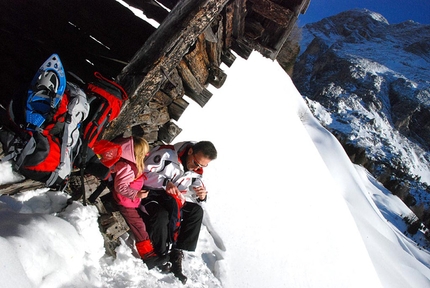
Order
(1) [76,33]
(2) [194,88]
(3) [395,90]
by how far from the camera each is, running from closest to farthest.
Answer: (1) [76,33], (2) [194,88], (3) [395,90]

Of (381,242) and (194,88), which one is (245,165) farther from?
(381,242)

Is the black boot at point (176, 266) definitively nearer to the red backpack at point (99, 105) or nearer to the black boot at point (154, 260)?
the black boot at point (154, 260)

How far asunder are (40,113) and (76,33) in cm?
195

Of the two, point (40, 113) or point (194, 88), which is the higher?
point (194, 88)

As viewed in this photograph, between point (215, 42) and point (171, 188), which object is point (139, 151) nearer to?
point (171, 188)

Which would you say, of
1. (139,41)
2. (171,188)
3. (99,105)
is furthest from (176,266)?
(139,41)

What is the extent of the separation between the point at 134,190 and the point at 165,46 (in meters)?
1.40

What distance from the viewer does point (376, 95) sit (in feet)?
164

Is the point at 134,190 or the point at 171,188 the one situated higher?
the point at 171,188

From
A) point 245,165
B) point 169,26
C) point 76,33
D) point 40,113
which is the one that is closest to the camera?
point 40,113

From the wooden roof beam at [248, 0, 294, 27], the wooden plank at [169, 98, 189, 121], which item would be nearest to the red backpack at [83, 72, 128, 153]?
the wooden plank at [169, 98, 189, 121]

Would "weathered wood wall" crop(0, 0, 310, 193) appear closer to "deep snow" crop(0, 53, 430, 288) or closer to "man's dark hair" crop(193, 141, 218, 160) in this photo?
"man's dark hair" crop(193, 141, 218, 160)

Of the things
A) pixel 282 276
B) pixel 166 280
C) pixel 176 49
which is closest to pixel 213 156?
pixel 176 49

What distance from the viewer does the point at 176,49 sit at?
2945 mm
